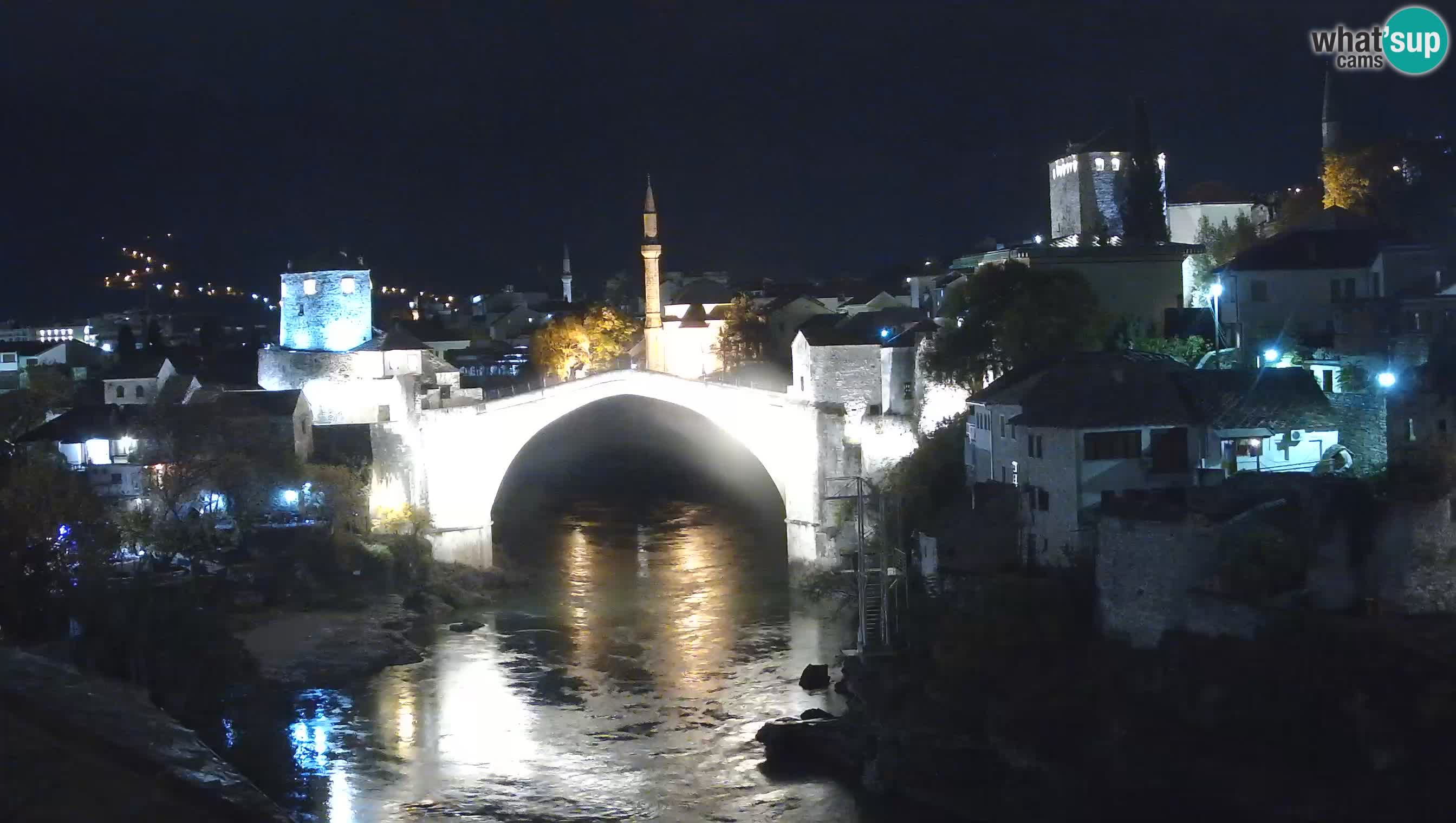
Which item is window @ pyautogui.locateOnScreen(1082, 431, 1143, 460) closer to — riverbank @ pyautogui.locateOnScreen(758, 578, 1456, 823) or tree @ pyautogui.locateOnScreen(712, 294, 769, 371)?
riverbank @ pyautogui.locateOnScreen(758, 578, 1456, 823)

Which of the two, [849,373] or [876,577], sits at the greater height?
[849,373]

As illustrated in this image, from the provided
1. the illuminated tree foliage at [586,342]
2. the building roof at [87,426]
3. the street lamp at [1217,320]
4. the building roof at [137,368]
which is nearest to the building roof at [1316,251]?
the street lamp at [1217,320]

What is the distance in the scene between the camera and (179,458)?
2494cm

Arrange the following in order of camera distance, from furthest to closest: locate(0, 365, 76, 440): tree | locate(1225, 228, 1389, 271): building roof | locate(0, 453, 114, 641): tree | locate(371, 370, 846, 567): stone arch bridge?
1. locate(0, 365, 76, 440): tree
2. locate(371, 370, 846, 567): stone arch bridge
3. locate(1225, 228, 1389, 271): building roof
4. locate(0, 453, 114, 641): tree

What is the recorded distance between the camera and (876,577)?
2303 cm

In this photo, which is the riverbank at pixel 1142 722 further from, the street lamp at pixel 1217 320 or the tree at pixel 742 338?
the tree at pixel 742 338

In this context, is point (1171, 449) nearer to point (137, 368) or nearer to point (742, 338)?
point (137, 368)

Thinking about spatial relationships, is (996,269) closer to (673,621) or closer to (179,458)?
(673,621)

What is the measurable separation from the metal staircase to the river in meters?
0.79

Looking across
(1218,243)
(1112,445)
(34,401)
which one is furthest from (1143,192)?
(34,401)

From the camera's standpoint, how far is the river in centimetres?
1650

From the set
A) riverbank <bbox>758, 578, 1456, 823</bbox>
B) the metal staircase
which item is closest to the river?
the metal staircase

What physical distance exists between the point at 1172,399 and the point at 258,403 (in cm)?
1483

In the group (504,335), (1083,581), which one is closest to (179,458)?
(1083,581)
